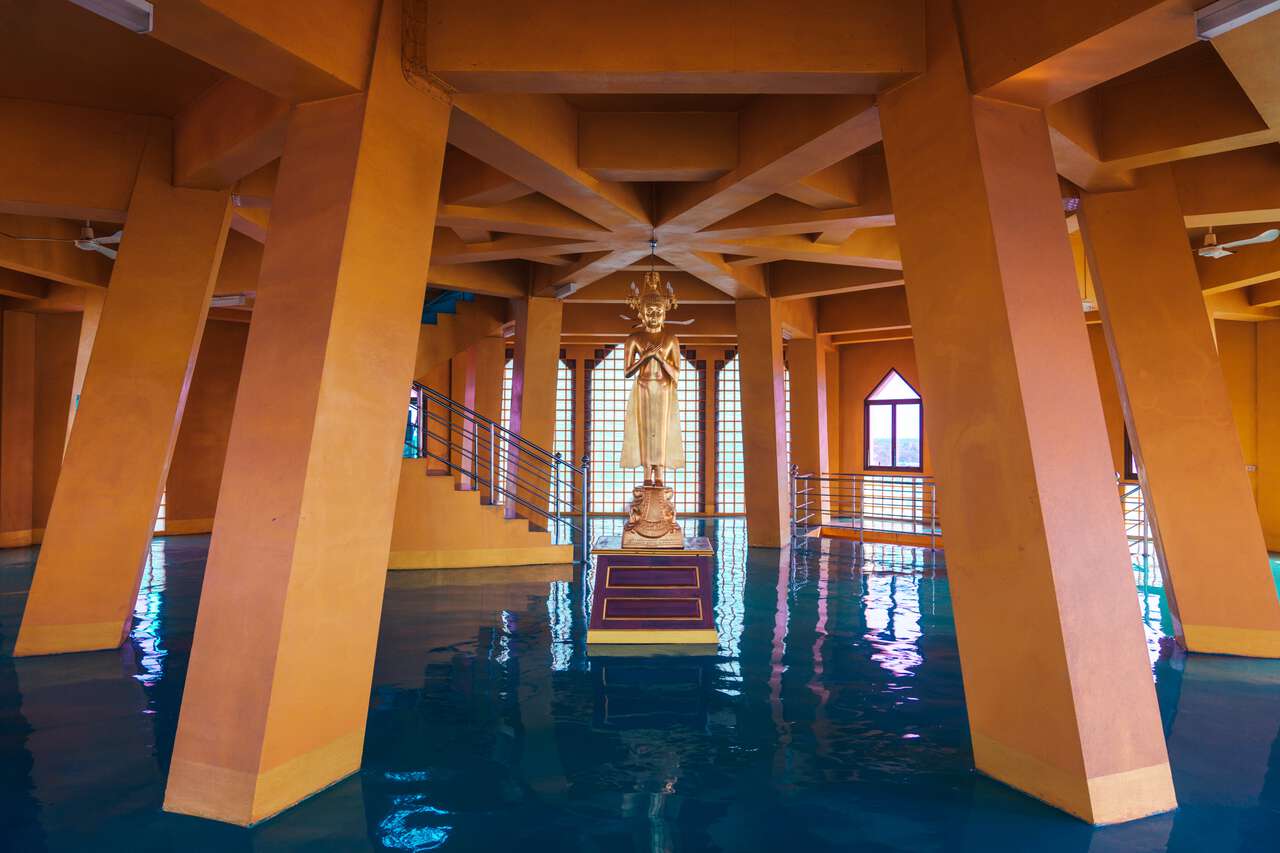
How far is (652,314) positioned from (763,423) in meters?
6.68

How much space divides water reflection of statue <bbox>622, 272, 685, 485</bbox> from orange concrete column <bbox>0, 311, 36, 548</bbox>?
12534mm

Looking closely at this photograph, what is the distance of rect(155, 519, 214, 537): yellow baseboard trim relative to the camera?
17328 millimetres

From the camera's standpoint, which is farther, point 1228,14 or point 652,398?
point 652,398

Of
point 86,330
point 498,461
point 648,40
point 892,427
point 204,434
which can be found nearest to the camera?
point 648,40

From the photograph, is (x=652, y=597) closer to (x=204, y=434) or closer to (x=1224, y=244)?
(x=1224, y=244)

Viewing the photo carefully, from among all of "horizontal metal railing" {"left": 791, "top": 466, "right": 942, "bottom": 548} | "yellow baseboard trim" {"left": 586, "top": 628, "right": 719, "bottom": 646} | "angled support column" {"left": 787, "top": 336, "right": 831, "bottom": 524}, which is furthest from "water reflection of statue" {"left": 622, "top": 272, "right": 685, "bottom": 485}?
"angled support column" {"left": 787, "top": 336, "right": 831, "bottom": 524}

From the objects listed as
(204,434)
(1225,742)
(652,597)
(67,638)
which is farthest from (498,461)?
(1225,742)

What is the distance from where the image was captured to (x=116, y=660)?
24.0ft

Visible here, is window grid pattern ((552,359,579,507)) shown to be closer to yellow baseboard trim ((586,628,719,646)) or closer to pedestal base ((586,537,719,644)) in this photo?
pedestal base ((586,537,719,644))

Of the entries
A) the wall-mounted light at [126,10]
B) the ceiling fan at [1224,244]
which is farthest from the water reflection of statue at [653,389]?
the ceiling fan at [1224,244]

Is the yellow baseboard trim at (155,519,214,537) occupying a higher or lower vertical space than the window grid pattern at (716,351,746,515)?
lower

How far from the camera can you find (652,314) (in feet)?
29.3

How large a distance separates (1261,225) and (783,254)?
19.7 feet

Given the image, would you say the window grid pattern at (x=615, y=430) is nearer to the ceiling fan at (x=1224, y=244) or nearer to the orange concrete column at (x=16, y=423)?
the orange concrete column at (x=16, y=423)
